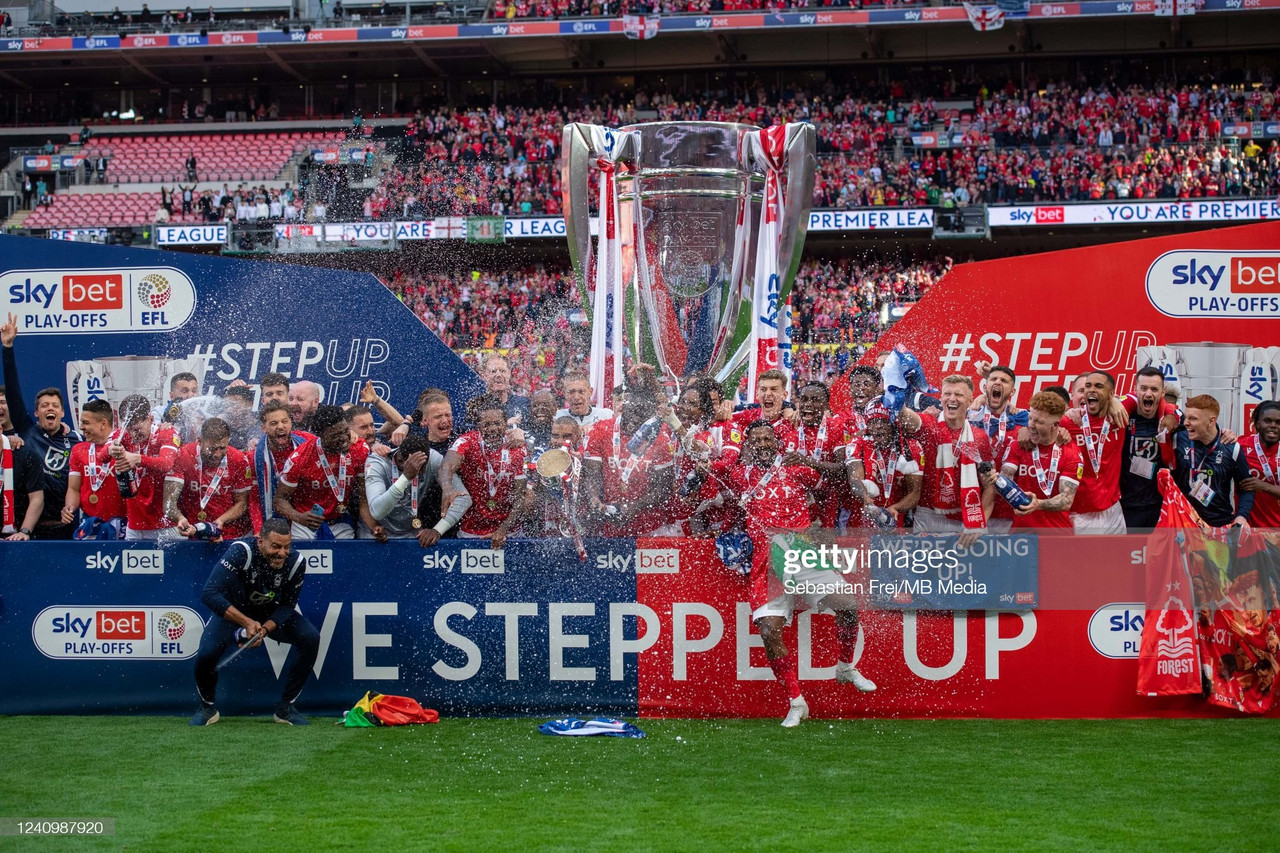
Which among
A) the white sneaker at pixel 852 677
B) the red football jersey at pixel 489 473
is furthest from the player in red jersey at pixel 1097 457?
the red football jersey at pixel 489 473

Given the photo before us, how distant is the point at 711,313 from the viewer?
10.4 metres

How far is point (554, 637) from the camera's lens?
304 inches

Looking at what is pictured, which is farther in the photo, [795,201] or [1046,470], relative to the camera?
[795,201]

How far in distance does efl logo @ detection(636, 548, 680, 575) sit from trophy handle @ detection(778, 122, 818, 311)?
3216mm

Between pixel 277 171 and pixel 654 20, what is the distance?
31.9 feet

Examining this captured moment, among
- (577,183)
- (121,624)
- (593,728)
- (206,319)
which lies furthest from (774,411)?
(206,319)

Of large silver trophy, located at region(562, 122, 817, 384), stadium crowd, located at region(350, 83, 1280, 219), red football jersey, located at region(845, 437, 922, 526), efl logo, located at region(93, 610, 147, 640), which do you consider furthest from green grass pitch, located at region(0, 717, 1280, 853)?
stadium crowd, located at region(350, 83, 1280, 219)

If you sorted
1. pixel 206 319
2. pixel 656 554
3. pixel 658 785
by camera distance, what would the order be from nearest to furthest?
pixel 658 785 < pixel 656 554 < pixel 206 319

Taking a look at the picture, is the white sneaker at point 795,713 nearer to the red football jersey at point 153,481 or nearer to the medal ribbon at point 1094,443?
the medal ribbon at point 1094,443

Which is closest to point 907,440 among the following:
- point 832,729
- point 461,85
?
point 832,729

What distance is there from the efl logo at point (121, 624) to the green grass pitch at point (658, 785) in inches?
20.0

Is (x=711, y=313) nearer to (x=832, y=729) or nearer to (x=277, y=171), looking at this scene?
(x=832, y=729)

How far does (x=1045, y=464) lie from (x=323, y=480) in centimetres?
414

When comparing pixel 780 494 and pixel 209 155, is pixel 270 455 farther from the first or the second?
→ pixel 209 155
